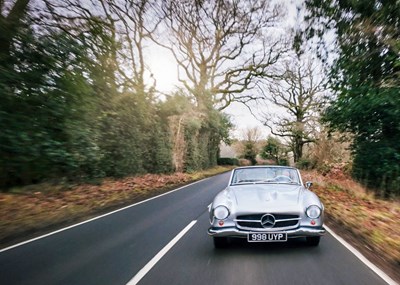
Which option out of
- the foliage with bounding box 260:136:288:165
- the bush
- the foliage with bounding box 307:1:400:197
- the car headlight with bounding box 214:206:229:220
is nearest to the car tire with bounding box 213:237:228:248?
the car headlight with bounding box 214:206:229:220

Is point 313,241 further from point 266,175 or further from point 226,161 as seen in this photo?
point 226,161

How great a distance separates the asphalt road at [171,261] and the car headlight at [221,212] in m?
0.58

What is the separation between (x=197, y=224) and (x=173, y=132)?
63.7 ft

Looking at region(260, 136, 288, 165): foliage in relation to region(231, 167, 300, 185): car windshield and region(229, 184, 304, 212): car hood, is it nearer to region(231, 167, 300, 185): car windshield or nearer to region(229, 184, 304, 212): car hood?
region(231, 167, 300, 185): car windshield

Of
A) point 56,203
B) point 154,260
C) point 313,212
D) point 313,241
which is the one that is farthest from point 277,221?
point 56,203

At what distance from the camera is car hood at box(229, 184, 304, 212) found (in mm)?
5812

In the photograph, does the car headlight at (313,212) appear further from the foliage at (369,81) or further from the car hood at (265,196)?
the foliage at (369,81)

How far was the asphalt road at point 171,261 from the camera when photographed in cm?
454

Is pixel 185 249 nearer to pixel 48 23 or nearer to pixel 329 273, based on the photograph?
pixel 329 273

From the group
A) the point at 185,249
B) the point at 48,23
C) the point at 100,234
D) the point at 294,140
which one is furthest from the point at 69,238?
the point at 294,140

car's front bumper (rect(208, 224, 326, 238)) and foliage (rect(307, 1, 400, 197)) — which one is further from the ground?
foliage (rect(307, 1, 400, 197))

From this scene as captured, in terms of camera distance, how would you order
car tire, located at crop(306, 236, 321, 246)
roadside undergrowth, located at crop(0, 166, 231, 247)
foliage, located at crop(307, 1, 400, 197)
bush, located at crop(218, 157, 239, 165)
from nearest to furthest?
car tire, located at crop(306, 236, 321, 246) < roadside undergrowth, located at crop(0, 166, 231, 247) < foliage, located at crop(307, 1, 400, 197) < bush, located at crop(218, 157, 239, 165)

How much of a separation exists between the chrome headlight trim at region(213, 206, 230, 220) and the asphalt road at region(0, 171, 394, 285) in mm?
583

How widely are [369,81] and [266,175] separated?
8.29 meters
